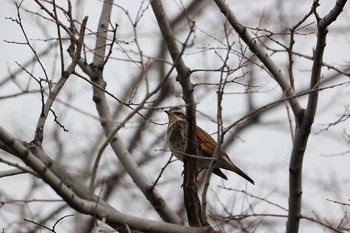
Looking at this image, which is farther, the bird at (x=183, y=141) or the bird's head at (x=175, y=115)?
the bird's head at (x=175, y=115)

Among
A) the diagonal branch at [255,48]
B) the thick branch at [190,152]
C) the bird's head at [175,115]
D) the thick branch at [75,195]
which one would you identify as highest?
the bird's head at [175,115]

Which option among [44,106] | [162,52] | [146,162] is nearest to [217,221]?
[44,106]

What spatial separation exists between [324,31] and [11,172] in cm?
267

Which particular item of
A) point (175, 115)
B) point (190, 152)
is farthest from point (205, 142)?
point (190, 152)

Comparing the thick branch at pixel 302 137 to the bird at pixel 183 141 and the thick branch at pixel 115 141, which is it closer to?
the thick branch at pixel 115 141

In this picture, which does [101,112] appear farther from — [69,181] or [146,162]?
[146,162]

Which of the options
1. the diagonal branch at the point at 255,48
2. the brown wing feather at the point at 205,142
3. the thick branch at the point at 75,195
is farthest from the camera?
the brown wing feather at the point at 205,142

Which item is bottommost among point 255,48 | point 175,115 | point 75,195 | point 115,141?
point 75,195

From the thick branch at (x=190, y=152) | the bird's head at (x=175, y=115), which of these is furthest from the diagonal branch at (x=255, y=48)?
the bird's head at (x=175, y=115)

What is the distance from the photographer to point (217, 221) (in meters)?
6.20

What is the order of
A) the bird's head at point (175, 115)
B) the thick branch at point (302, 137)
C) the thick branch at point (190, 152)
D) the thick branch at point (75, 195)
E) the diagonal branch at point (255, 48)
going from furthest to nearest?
the bird's head at point (175, 115) → the diagonal branch at point (255, 48) → the thick branch at point (190, 152) → the thick branch at point (302, 137) → the thick branch at point (75, 195)

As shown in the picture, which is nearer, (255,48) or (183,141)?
(255,48)

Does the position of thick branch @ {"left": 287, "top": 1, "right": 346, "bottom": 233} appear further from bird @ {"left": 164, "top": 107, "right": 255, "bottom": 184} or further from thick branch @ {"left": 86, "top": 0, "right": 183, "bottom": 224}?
bird @ {"left": 164, "top": 107, "right": 255, "bottom": 184}

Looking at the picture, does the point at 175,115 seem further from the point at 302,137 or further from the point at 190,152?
the point at 302,137
